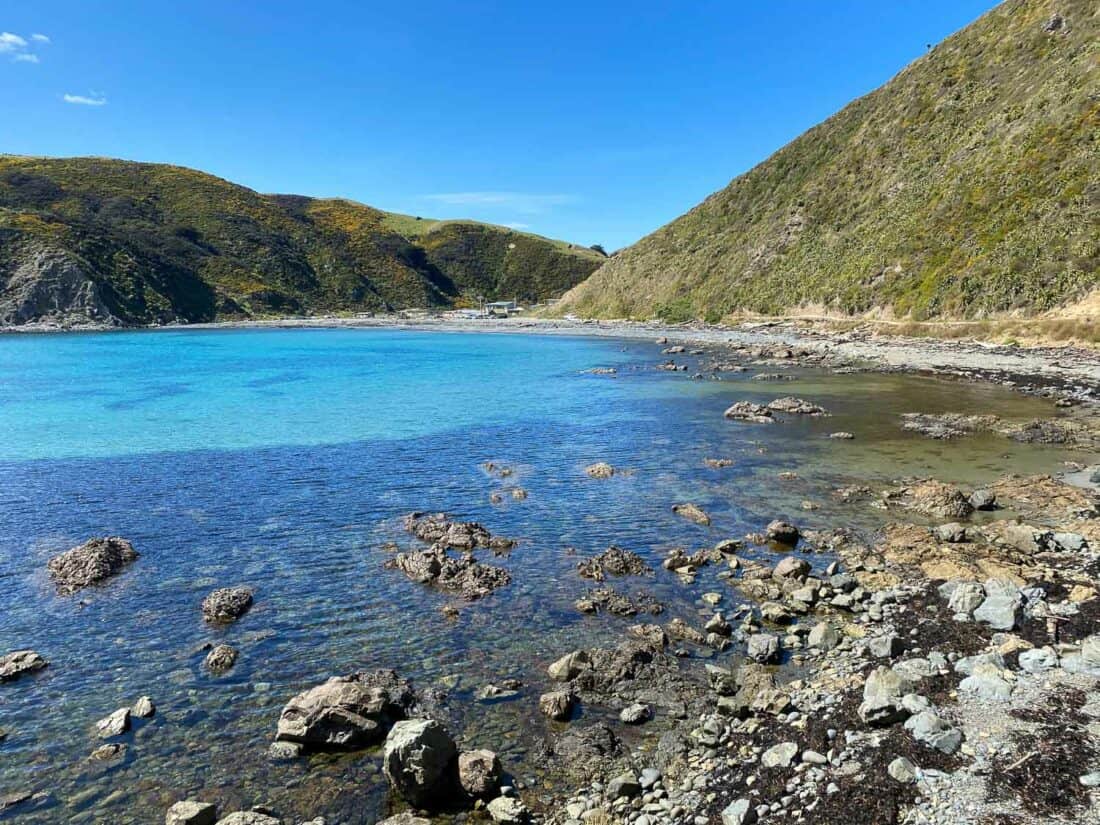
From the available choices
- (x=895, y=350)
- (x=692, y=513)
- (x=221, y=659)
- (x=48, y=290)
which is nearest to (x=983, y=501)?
(x=692, y=513)

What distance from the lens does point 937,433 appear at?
103 ft

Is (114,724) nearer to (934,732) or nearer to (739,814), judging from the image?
(739,814)

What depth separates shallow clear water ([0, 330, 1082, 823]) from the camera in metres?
10.8

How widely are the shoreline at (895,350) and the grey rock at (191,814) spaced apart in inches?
1766

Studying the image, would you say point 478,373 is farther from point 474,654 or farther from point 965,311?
point 474,654

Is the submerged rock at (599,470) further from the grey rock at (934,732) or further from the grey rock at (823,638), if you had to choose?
the grey rock at (934,732)

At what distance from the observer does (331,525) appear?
21484mm

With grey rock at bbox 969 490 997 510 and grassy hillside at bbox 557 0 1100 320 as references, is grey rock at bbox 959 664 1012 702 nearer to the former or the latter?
grey rock at bbox 969 490 997 510

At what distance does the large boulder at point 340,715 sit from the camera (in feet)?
34.7

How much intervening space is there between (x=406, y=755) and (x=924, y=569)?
13306 millimetres

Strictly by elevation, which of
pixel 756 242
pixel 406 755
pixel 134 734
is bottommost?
pixel 134 734

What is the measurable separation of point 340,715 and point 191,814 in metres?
2.44

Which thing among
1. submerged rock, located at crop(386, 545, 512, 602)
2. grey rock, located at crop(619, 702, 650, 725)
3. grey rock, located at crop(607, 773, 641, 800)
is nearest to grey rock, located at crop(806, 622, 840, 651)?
grey rock, located at crop(619, 702, 650, 725)

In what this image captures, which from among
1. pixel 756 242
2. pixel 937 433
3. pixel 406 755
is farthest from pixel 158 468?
pixel 756 242
